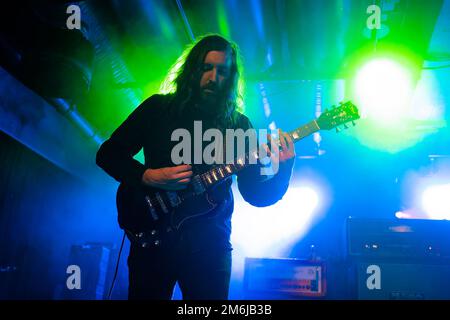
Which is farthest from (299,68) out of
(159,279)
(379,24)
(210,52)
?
(159,279)

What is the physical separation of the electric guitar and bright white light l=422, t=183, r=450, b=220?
5.91 meters

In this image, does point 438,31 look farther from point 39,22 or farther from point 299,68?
point 39,22

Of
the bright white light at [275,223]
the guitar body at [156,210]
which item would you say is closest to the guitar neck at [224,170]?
the guitar body at [156,210]

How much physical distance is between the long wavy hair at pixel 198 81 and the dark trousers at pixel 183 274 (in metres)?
0.81

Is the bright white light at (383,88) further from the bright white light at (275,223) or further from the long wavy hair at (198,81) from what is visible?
the bright white light at (275,223)

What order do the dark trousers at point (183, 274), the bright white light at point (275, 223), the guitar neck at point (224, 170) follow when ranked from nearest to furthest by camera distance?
the dark trousers at point (183, 274), the guitar neck at point (224, 170), the bright white light at point (275, 223)

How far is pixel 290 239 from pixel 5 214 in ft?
15.8

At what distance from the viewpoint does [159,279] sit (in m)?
1.70

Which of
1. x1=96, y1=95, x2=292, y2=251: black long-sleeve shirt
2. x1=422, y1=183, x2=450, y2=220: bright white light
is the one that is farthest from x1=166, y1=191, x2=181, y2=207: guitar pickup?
x1=422, y1=183, x2=450, y2=220: bright white light

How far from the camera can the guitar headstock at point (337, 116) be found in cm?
275

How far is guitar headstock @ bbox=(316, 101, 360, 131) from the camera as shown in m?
2.75

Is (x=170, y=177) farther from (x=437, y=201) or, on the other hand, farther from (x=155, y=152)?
(x=437, y=201)

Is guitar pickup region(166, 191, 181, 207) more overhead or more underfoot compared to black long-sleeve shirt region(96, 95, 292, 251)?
more underfoot

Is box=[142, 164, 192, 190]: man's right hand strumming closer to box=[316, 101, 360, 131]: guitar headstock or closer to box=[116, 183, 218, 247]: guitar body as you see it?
box=[116, 183, 218, 247]: guitar body
